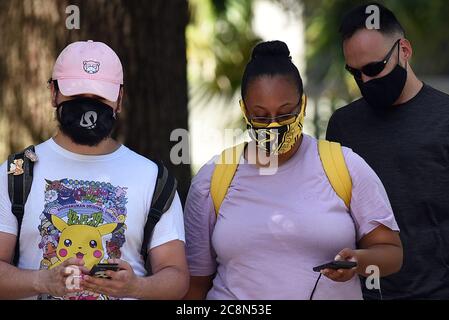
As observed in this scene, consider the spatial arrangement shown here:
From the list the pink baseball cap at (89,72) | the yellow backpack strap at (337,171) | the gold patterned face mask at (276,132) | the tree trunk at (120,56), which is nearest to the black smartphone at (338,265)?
the yellow backpack strap at (337,171)

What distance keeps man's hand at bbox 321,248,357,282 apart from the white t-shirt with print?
1.82 ft

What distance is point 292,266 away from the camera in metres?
3.68

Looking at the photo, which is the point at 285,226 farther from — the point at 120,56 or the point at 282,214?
the point at 120,56

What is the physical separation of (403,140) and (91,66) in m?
1.37

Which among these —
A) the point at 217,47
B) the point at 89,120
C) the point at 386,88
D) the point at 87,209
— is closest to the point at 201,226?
the point at 87,209

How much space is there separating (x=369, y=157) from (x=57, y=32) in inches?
75.4

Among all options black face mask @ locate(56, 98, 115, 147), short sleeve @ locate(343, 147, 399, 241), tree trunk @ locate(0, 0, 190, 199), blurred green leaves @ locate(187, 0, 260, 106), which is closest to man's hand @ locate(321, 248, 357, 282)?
short sleeve @ locate(343, 147, 399, 241)

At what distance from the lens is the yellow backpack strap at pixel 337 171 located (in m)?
3.74

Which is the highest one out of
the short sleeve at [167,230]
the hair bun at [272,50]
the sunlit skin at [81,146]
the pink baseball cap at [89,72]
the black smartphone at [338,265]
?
the hair bun at [272,50]

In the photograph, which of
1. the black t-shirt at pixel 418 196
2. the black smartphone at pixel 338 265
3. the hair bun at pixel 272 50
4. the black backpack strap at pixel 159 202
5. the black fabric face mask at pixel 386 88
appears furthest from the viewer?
the black fabric face mask at pixel 386 88

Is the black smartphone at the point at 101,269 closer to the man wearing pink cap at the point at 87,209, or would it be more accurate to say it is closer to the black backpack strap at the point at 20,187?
the man wearing pink cap at the point at 87,209

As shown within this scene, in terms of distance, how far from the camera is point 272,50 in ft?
13.0

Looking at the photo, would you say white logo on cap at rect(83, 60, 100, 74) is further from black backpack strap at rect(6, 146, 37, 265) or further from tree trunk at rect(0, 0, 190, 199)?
tree trunk at rect(0, 0, 190, 199)

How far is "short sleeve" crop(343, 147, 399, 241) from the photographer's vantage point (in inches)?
147
